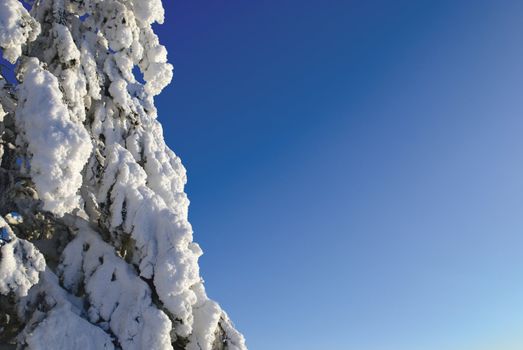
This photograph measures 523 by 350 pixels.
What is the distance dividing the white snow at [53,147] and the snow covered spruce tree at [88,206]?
0.02m

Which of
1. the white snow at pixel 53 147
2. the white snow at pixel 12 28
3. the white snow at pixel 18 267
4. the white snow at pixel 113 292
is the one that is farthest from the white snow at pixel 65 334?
the white snow at pixel 12 28

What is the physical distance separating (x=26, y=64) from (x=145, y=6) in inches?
157

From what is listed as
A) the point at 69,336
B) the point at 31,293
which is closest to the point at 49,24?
the point at 31,293

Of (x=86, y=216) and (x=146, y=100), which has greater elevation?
(x=146, y=100)

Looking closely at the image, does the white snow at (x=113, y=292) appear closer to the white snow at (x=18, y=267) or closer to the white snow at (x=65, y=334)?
the white snow at (x=65, y=334)

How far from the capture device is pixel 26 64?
1109cm

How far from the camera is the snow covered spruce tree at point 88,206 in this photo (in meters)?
8.65

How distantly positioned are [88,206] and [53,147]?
12.1 ft

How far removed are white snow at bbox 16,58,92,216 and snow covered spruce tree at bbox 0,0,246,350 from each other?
19 mm

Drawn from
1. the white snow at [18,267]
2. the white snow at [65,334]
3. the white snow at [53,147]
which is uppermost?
the white snow at [53,147]

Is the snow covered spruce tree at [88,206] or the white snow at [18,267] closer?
the white snow at [18,267]

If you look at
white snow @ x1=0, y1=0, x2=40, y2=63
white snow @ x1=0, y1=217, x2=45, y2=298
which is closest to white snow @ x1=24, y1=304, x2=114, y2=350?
white snow @ x1=0, y1=217, x2=45, y2=298

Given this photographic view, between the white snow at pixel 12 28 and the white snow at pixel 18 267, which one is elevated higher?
the white snow at pixel 12 28

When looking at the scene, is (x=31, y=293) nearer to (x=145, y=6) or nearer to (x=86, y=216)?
(x=86, y=216)
